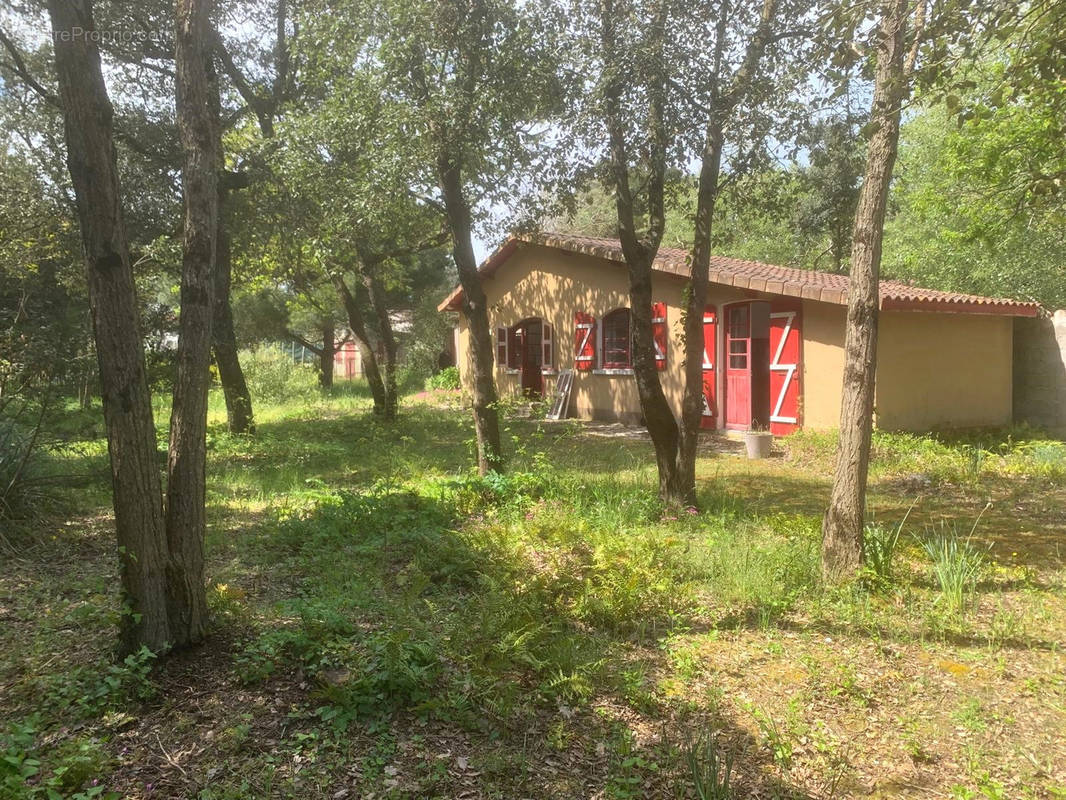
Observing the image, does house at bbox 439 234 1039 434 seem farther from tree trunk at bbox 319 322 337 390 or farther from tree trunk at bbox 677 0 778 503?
tree trunk at bbox 319 322 337 390

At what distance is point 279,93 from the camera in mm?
11281

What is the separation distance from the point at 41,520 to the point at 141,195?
20.2ft

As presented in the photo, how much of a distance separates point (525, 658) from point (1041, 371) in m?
12.7

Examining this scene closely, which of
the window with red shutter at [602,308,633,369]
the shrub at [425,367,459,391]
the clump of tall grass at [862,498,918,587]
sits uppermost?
the window with red shutter at [602,308,633,369]

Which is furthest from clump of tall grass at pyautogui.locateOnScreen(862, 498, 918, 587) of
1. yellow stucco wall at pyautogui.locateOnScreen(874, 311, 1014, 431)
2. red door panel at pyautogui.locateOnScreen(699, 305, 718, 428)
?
red door panel at pyautogui.locateOnScreen(699, 305, 718, 428)

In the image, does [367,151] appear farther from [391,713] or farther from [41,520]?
[391,713]

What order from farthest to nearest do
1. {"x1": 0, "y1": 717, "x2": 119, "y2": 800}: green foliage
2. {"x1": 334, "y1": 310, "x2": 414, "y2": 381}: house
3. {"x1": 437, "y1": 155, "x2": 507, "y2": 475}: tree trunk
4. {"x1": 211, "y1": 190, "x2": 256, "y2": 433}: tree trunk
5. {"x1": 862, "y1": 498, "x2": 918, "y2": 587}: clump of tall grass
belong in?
{"x1": 334, "y1": 310, "x2": 414, "y2": 381}: house < {"x1": 211, "y1": 190, "x2": 256, "y2": 433}: tree trunk < {"x1": 437, "y1": 155, "x2": 507, "y2": 475}: tree trunk < {"x1": 862, "y1": 498, "x2": 918, "y2": 587}: clump of tall grass < {"x1": 0, "y1": 717, "x2": 119, "y2": 800}: green foliage

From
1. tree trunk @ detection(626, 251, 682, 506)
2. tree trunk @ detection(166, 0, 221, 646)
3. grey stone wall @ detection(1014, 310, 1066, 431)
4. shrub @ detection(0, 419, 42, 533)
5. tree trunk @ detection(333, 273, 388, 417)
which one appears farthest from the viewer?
tree trunk @ detection(333, 273, 388, 417)

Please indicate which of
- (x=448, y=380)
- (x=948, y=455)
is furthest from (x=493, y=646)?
(x=448, y=380)

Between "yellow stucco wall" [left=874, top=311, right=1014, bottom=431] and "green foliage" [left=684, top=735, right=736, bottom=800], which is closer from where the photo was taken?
"green foliage" [left=684, top=735, right=736, bottom=800]

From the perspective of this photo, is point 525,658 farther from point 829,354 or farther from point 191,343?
point 829,354

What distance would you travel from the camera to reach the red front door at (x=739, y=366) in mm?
11820

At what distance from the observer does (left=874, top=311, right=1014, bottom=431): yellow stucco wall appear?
10383 millimetres

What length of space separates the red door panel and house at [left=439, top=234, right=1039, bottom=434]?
0.03 m
